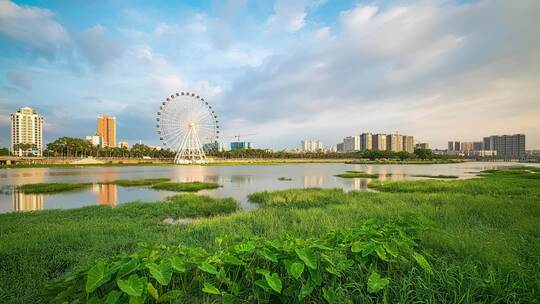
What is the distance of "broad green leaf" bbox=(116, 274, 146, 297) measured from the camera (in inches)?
92.1

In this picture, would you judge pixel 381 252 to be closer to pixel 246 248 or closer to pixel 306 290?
pixel 306 290

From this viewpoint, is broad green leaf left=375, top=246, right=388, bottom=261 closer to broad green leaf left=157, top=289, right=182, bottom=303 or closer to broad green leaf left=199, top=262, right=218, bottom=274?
broad green leaf left=199, top=262, right=218, bottom=274

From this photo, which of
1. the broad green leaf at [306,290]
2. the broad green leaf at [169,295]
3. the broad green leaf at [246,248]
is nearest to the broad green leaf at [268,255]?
the broad green leaf at [246,248]

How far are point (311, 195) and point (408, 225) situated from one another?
1302cm

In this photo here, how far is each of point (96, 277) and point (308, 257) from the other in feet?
7.15

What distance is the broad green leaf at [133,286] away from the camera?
2.34 metres

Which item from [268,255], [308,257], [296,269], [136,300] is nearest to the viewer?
[136,300]

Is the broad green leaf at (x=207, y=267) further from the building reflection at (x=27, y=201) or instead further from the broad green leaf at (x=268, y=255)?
the building reflection at (x=27, y=201)

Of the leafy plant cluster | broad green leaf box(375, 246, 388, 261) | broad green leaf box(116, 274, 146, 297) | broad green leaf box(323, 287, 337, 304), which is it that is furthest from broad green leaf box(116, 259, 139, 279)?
broad green leaf box(375, 246, 388, 261)

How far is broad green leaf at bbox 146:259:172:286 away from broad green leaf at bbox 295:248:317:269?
139cm

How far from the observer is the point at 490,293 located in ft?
10.8

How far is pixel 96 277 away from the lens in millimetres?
2635

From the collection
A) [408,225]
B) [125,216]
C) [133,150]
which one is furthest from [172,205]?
[133,150]

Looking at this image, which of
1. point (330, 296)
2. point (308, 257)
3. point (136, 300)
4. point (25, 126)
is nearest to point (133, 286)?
point (136, 300)
